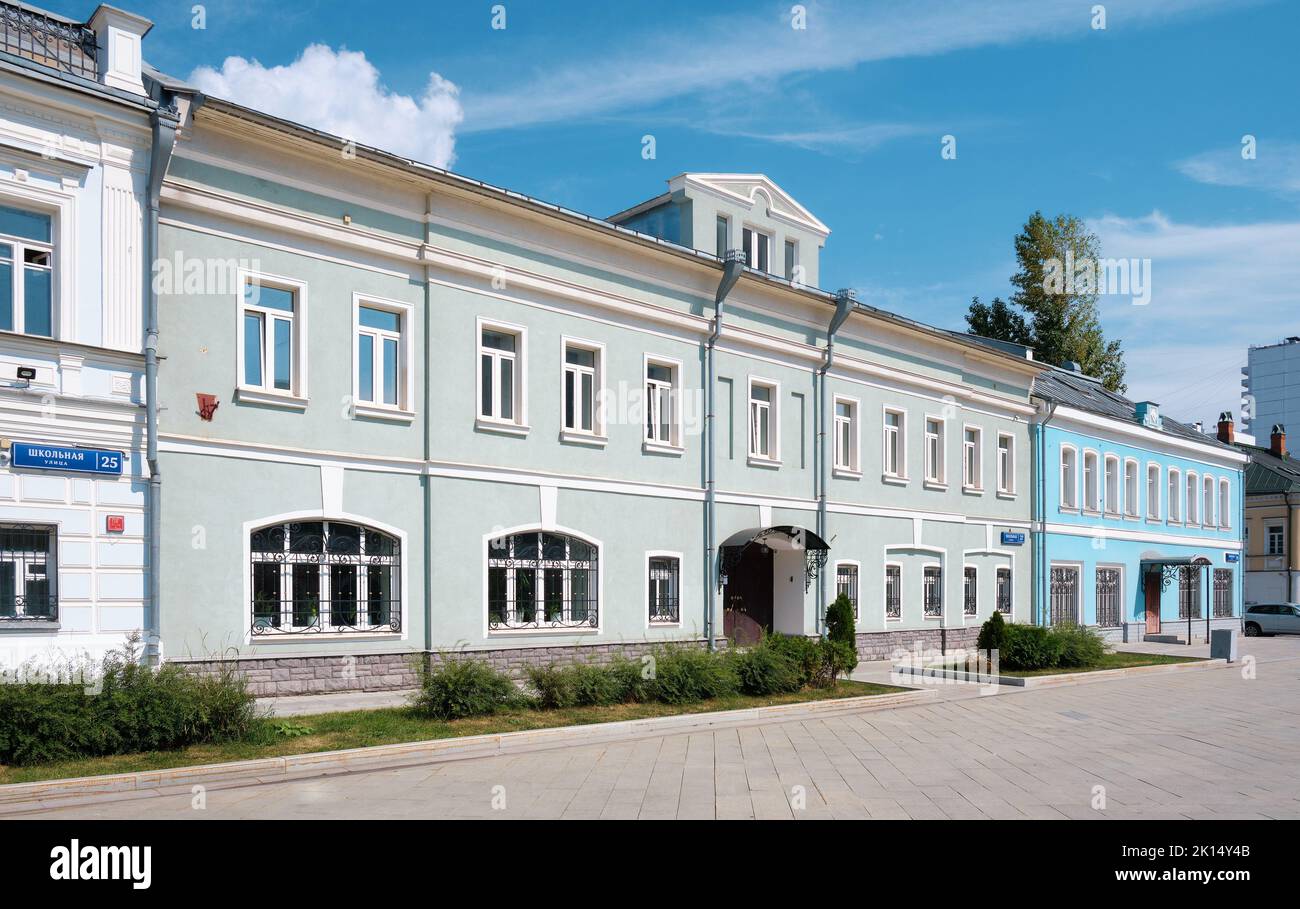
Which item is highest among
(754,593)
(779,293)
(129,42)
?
(129,42)

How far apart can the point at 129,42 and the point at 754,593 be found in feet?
51.1

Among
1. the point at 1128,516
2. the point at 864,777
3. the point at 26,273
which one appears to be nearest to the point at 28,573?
the point at 26,273

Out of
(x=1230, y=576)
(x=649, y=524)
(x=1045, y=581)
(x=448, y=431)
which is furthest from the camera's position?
(x=1230, y=576)

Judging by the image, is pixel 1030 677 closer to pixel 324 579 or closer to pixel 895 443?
pixel 895 443

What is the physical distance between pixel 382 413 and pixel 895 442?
14375mm

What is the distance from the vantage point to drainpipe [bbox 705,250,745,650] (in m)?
21.0

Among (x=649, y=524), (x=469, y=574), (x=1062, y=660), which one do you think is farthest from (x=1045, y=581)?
(x=469, y=574)

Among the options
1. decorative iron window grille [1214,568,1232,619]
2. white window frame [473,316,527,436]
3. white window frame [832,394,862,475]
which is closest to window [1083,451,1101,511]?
decorative iron window grille [1214,568,1232,619]

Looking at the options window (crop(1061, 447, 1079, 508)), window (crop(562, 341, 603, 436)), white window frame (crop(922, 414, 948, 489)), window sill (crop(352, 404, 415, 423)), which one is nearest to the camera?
window sill (crop(352, 404, 415, 423))

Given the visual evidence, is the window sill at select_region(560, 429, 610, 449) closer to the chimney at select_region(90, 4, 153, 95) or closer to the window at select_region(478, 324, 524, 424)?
the window at select_region(478, 324, 524, 424)

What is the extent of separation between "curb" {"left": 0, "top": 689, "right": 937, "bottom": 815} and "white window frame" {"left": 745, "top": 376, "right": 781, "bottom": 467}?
712 centimetres

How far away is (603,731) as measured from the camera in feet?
45.1

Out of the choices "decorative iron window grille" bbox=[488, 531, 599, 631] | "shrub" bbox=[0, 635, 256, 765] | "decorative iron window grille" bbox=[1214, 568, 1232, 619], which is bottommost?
"decorative iron window grille" bbox=[1214, 568, 1232, 619]

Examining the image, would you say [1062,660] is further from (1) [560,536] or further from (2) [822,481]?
(1) [560,536]
